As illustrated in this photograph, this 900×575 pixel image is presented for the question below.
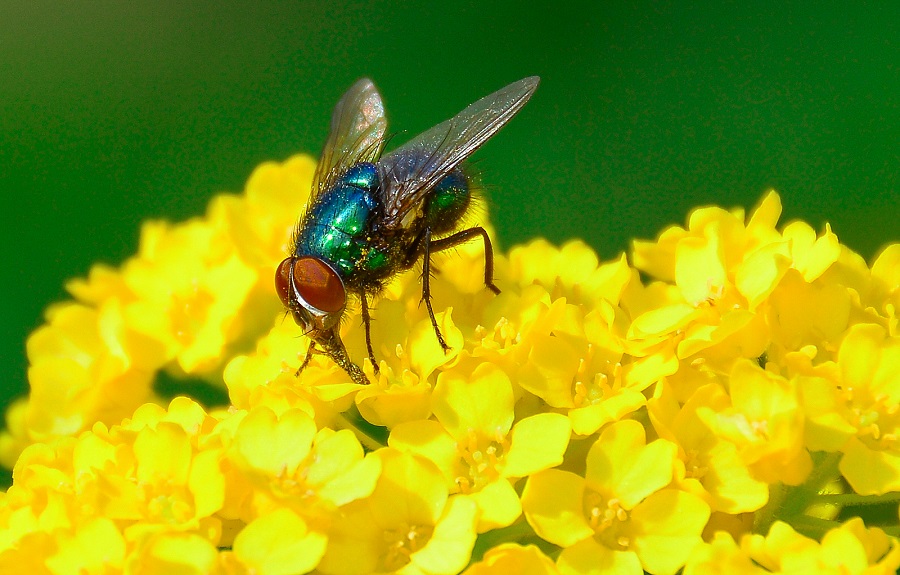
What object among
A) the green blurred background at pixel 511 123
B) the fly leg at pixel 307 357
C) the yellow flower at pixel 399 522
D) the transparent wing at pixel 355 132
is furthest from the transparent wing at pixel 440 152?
the green blurred background at pixel 511 123

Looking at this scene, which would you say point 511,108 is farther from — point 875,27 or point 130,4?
point 130,4

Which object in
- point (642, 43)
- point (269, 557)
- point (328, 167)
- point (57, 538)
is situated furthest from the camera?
point (642, 43)

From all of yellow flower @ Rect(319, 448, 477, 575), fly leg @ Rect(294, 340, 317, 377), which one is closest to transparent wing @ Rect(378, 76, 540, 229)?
fly leg @ Rect(294, 340, 317, 377)

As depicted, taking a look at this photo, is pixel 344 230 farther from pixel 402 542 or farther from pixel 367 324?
pixel 402 542

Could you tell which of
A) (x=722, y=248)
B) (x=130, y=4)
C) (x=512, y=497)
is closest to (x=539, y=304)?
(x=722, y=248)

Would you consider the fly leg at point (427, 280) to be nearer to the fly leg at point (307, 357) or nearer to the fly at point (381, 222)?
the fly at point (381, 222)

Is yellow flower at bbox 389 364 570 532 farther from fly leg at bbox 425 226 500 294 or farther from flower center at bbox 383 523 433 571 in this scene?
fly leg at bbox 425 226 500 294
